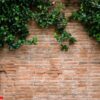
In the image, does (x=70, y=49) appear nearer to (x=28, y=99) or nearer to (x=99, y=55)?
(x=99, y=55)

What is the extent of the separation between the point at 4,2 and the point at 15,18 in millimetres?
328

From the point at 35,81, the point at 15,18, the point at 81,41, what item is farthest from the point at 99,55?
the point at 15,18

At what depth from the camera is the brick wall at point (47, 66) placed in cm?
549

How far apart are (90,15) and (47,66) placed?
1158 millimetres

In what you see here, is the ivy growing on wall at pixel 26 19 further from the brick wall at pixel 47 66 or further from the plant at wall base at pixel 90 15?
the plant at wall base at pixel 90 15

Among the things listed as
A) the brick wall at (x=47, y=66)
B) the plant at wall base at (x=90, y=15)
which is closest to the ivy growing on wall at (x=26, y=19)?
the brick wall at (x=47, y=66)

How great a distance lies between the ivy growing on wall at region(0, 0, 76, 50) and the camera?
5340mm

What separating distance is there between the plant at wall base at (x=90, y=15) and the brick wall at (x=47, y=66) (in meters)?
0.13

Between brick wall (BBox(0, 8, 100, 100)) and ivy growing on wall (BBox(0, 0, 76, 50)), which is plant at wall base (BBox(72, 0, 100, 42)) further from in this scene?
ivy growing on wall (BBox(0, 0, 76, 50))

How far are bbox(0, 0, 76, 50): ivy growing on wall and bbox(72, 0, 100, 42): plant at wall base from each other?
0.29m

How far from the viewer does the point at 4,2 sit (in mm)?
5305

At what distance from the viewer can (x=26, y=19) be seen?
17.7ft

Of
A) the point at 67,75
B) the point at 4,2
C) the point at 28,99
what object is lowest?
the point at 28,99

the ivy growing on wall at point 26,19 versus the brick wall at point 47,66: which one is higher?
the ivy growing on wall at point 26,19
